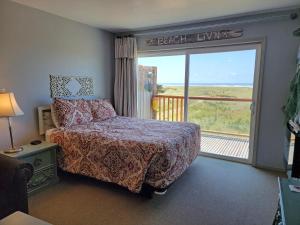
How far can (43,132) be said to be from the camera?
3.04 metres

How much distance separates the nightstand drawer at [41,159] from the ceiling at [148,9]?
76.2 inches

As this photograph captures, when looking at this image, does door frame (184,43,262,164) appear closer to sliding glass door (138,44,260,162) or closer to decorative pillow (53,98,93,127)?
sliding glass door (138,44,260,162)

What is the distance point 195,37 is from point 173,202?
272 centimetres

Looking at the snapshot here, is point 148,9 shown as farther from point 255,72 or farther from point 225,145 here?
point 225,145

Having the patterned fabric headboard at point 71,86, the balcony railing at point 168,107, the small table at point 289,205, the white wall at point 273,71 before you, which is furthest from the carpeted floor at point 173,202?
the balcony railing at point 168,107

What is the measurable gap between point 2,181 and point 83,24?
2.80 metres

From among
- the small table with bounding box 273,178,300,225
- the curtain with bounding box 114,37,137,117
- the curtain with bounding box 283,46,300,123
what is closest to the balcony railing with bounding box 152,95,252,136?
the curtain with bounding box 114,37,137,117

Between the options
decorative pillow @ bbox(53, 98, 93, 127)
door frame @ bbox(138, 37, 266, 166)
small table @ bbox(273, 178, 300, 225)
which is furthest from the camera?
door frame @ bbox(138, 37, 266, 166)

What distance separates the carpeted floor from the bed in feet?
0.67

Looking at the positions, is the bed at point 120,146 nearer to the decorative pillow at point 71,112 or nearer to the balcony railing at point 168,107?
the decorative pillow at point 71,112

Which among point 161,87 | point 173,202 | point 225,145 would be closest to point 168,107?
point 161,87

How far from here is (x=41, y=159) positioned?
2.53m

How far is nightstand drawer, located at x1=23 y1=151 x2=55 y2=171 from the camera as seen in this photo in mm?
2430

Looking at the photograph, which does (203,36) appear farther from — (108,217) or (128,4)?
(108,217)
